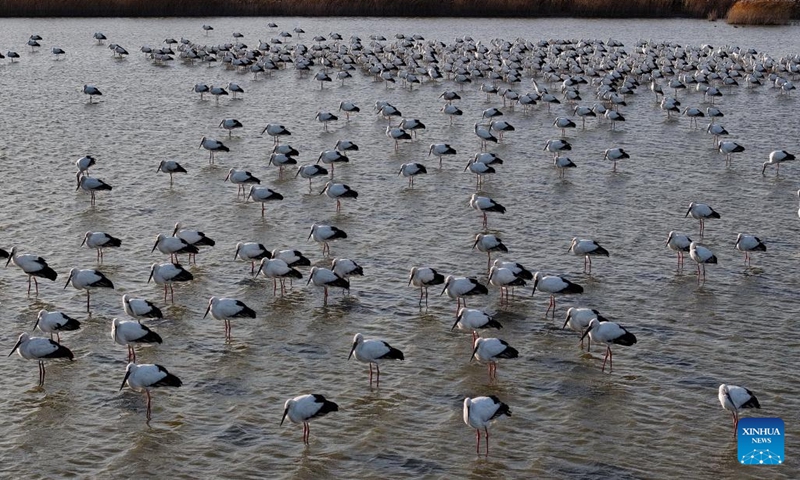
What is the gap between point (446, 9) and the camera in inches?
2869

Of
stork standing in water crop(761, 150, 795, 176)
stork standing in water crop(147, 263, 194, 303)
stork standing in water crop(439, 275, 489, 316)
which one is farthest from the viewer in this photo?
stork standing in water crop(761, 150, 795, 176)

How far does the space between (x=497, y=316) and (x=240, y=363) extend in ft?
15.6

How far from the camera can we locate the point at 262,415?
49.6 feet

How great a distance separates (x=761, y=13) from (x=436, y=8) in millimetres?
21698

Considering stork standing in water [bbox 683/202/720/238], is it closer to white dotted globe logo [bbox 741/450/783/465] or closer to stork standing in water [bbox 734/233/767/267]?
stork standing in water [bbox 734/233/767/267]

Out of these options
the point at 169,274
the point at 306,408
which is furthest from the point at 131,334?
the point at 306,408

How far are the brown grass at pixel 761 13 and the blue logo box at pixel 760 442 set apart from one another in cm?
6026

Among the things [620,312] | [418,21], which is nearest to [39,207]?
[620,312]

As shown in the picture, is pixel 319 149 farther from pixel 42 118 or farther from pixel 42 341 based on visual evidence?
pixel 42 341

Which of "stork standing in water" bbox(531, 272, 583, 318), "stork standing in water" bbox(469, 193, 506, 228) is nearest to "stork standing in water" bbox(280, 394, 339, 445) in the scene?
"stork standing in water" bbox(531, 272, 583, 318)

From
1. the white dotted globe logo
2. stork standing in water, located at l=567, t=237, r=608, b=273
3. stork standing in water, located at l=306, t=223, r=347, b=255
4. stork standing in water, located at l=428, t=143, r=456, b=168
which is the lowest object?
the white dotted globe logo

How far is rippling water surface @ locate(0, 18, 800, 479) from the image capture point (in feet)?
46.8

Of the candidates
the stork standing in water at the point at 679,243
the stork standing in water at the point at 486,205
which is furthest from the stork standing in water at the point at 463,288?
the stork standing in water at the point at 486,205

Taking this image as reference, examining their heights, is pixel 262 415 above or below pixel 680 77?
below
